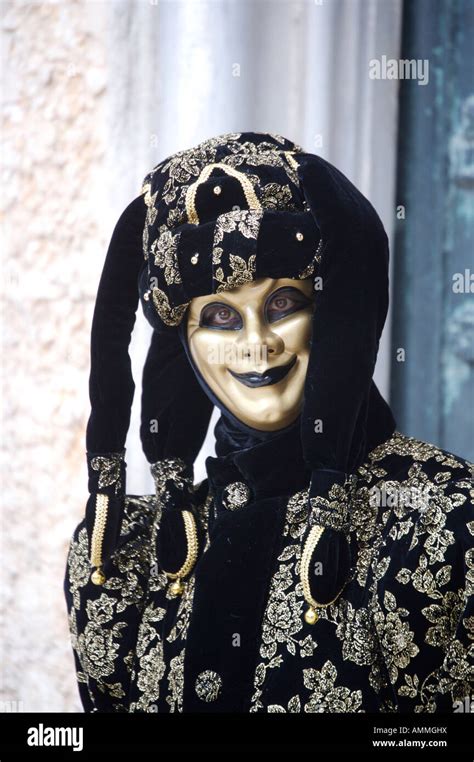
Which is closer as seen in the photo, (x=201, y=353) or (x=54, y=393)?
(x=201, y=353)

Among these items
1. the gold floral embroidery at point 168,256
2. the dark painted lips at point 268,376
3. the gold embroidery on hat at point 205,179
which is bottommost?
the dark painted lips at point 268,376

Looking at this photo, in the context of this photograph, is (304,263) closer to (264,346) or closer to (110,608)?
(264,346)

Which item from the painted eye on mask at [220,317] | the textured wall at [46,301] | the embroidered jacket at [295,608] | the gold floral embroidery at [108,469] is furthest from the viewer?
the textured wall at [46,301]

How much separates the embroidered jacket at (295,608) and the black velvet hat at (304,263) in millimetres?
37

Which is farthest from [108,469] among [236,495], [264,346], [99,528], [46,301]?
[46,301]

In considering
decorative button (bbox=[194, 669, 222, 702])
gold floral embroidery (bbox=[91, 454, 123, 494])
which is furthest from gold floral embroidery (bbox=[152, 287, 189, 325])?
decorative button (bbox=[194, 669, 222, 702])

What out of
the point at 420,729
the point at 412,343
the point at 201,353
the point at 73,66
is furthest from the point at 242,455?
the point at 73,66

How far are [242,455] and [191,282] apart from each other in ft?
0.71

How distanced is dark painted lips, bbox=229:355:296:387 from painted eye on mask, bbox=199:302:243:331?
6cm

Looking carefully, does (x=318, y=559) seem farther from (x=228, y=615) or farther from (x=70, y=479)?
(x=70, y=479)

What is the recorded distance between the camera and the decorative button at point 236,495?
1332mm

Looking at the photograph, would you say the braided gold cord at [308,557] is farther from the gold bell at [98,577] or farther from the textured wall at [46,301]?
the textured wall at [46,301]

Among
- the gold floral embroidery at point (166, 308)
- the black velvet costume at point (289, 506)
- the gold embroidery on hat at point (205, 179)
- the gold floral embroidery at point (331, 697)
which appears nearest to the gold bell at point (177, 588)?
Answer: the black velvet costume at point (289, 506)

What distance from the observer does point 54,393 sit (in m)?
2.12
